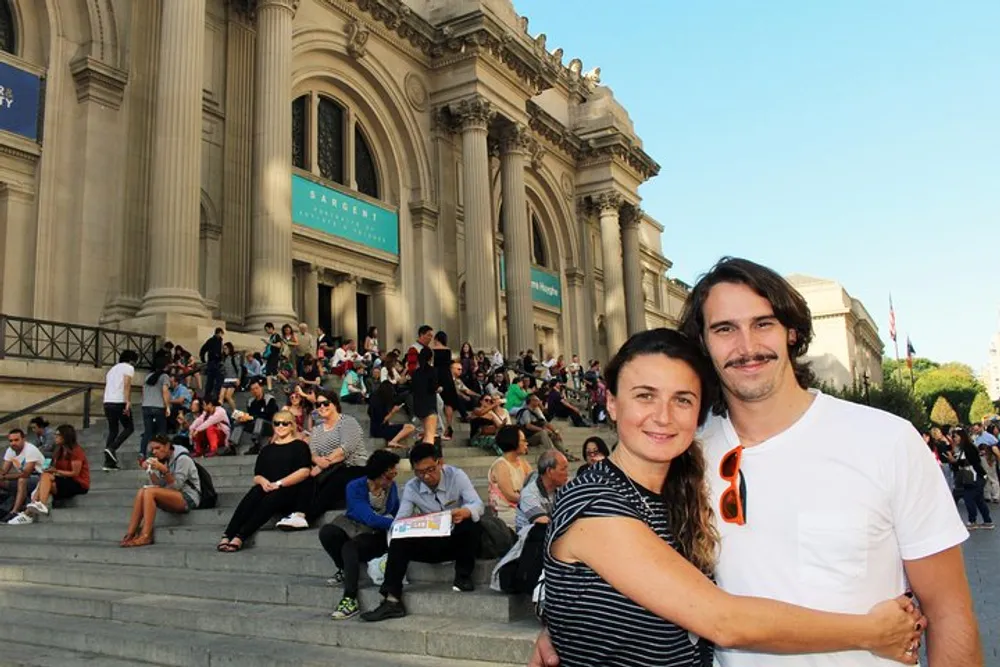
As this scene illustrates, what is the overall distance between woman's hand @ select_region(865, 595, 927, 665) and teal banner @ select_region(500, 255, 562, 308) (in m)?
31.6

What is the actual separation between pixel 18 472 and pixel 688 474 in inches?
418

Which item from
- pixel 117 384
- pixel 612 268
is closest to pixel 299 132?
pixel 117 384

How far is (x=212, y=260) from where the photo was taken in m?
19.5

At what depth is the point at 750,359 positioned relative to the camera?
6.30 feet

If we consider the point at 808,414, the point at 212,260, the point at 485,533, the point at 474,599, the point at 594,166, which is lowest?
the point at 474,599

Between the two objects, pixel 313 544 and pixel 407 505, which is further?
pixel 313 544

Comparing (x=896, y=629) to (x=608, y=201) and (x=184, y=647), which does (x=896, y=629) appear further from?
(x=608, y=201)

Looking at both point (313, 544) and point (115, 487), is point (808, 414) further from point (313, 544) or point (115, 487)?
point (115, 487)

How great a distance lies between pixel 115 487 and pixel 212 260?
10.1m

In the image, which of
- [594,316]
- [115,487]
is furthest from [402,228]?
[115,487]

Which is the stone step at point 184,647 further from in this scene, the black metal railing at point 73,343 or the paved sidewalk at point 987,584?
the black metal railing at point 73,343

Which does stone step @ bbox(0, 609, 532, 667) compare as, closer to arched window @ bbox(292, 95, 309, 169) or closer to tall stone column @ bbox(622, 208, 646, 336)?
arched window @ bbox(292, 95, 309, 169)

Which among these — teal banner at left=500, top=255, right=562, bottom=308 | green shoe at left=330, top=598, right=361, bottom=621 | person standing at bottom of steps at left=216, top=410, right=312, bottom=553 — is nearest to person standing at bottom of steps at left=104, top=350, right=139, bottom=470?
person standing at bottom of steps at left=216, top=410, right=312, bottom=553

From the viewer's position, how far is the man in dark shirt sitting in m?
11.9
